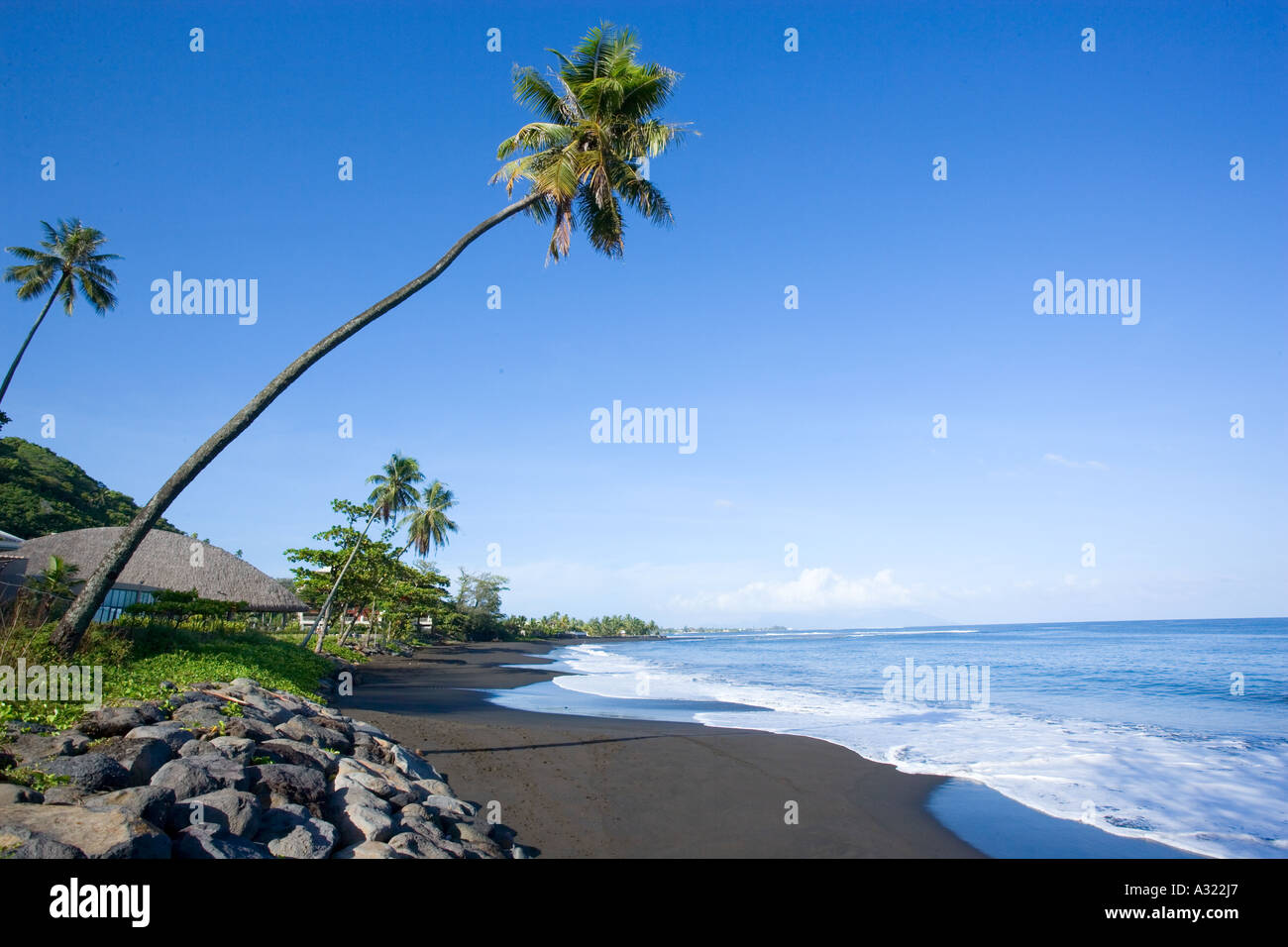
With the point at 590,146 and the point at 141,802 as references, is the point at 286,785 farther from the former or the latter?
the point at 590,146

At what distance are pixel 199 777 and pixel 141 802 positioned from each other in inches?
40.9

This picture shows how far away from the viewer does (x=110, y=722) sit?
7.37 metres

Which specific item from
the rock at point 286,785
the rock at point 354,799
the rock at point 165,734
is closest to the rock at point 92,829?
the rock at point 286,785

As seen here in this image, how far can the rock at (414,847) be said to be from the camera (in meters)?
6.24

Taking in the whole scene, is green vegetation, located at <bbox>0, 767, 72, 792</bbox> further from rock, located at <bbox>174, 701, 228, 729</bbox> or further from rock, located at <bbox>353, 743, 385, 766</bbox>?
rock, located at <bbox>353, 743, 385, 766</bbox>

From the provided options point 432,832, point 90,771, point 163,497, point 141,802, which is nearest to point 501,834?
point 432,832

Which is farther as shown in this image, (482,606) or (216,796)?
(482,606)

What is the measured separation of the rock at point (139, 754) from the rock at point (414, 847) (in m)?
→ 2.41

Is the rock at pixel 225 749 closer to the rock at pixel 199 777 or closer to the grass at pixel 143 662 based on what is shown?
the rock at pixel 199 777

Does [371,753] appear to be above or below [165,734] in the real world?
below

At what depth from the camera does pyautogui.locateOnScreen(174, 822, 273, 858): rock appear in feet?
16.9

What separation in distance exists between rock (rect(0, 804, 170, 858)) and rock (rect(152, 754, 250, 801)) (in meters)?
0.94
